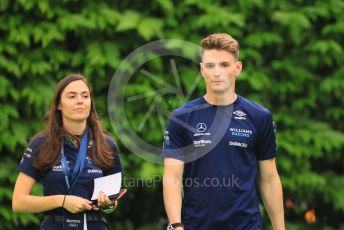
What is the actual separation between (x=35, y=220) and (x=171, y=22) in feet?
9.35

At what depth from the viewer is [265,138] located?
5719mm

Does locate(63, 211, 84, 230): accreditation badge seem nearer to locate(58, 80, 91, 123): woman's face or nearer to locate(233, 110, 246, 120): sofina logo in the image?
locate(58, 80, 91, 123): woman's face

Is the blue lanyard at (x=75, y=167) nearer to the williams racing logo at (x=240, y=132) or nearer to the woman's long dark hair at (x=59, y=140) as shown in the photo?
the woman's long dark hair at (x=59, y=140)

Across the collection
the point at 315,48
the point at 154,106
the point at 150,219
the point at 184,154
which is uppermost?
the point at 315,48

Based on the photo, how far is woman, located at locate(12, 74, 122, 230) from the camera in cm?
574

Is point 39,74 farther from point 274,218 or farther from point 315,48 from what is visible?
point 274,218

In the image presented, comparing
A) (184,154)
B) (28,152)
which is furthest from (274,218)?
(28,152)

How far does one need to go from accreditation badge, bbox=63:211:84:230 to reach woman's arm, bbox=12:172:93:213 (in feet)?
0.41

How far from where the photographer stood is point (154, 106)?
9.36 metres

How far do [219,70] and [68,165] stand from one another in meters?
1.33

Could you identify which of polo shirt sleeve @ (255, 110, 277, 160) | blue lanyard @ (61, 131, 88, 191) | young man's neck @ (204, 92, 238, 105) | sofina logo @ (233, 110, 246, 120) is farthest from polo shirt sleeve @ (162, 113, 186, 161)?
blue lanyard @ (61, 131, 88, 191)

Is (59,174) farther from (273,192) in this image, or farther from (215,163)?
(273,192)

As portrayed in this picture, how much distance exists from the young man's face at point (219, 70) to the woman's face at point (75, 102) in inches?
37.8

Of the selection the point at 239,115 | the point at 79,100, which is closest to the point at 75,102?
the point at 79,100
